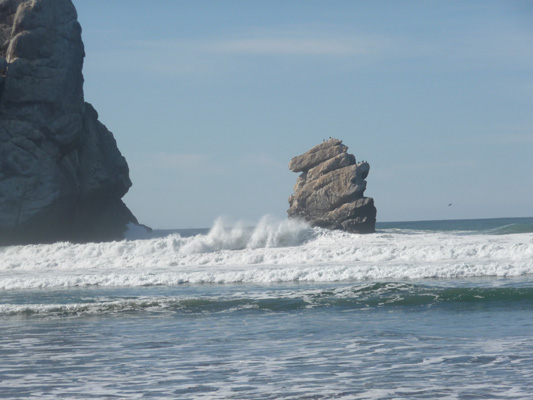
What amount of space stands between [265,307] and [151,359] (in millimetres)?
7364

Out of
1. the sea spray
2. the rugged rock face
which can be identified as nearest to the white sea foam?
the sea spray

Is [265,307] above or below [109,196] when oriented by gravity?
below

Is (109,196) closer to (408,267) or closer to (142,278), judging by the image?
(142,278)

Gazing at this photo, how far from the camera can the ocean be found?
36.1ft

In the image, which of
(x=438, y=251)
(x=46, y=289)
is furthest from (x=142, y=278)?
(x=438, y=251)

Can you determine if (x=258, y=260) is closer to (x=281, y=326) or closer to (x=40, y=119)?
(x=281, y=326)

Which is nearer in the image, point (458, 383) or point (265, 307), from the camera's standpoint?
point (458, 383)

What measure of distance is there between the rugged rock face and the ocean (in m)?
19.9

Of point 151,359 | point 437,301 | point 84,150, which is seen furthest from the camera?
point 84,150

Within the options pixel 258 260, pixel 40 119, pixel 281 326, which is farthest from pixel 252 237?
pixel 281 326

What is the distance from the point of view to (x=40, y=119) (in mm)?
49406

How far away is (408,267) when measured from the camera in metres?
26.6

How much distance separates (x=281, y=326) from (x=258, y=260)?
1570 cm

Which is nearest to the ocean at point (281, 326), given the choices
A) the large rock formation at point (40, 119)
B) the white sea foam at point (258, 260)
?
the white sea foam at point (258, 260)
